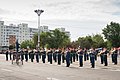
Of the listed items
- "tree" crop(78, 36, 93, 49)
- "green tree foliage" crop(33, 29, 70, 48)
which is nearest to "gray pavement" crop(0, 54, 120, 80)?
"tree" crop(78, 36, 93, 49)

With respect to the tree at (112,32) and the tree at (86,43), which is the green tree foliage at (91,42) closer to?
the tree at (86,43)

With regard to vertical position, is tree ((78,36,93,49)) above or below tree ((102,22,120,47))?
below

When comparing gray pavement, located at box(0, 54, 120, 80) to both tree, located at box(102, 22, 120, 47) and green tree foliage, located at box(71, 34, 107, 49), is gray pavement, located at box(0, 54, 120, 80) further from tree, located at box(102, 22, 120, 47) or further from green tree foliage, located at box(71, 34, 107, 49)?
tree, located at box(102, 22, 120, 47)

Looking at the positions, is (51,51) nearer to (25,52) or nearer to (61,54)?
(61,54)

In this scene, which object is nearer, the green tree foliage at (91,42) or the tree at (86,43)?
the green tree foliage at (91,42)

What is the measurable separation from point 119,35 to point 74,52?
301ft

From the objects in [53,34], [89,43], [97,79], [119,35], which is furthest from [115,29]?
[97,79]

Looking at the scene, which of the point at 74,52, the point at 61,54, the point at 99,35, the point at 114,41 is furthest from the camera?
the point at 99,35

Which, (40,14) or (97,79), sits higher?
(40,14)

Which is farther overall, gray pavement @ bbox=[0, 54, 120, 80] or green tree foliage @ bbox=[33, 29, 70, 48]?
green tree foliage @ bbox=[33, 29, 70, 48]

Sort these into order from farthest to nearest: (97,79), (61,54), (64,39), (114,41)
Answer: (64,39)
(114,41)
(61,54)
(97,79)

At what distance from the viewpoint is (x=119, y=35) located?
410ft

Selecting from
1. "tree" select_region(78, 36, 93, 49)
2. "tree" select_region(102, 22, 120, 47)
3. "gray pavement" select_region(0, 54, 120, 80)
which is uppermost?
"tree" select_region(102, 22, 120, 47)

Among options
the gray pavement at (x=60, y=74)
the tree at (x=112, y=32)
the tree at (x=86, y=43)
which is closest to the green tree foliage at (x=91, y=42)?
the tree at (x=86, y=43)
